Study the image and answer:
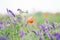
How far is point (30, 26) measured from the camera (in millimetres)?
1544

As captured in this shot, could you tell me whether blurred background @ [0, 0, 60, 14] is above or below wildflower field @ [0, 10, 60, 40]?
above

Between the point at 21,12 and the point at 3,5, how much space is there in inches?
8.1

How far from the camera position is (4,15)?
5.23 ft

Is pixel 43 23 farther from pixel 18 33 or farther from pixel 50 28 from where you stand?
pixel 18 33

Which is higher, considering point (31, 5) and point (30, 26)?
point (31, 5)

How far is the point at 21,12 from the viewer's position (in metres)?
1.58

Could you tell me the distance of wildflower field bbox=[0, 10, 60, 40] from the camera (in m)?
1.51

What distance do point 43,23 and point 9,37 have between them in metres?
0.37

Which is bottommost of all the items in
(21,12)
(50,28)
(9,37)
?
(9,37)

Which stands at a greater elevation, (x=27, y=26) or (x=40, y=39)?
(x=27, y=26)

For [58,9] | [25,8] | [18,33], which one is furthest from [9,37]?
[58,9]

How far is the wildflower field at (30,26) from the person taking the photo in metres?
1.51

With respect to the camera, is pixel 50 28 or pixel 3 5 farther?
pixel 3 5

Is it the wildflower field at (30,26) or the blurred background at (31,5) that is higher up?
the blurred background at (31,5)
